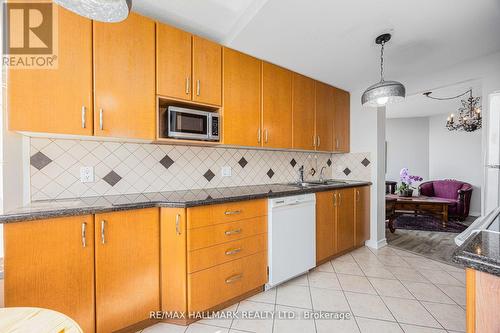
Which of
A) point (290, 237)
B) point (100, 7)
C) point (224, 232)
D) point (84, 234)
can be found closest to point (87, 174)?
point (84, 234)

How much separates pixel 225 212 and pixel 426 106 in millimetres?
5625

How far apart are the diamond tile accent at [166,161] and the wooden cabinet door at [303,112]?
139 centimetres

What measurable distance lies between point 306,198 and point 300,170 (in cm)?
71

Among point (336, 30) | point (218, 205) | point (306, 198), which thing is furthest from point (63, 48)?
point (306, 198)

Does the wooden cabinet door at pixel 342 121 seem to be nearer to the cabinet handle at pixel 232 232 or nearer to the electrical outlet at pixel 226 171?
the electrical outlet at pixel 226 171

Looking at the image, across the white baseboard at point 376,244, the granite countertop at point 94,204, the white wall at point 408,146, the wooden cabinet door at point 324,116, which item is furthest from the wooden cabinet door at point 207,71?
the white wall at point 408,146

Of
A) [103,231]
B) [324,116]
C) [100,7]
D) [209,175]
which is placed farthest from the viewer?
[324,116]

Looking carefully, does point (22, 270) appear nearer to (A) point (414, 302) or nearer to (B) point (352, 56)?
(A) point (414, 302)

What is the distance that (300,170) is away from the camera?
300 cm

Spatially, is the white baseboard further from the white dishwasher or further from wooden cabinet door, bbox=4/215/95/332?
wooden cabinet door, bbox=4/215/95/332

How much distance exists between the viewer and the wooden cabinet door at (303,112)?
8.98ft

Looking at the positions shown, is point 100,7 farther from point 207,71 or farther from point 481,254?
point 481,254

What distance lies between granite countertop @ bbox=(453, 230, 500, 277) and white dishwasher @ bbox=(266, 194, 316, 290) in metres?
1.41

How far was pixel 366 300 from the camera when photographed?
1.99 meters
